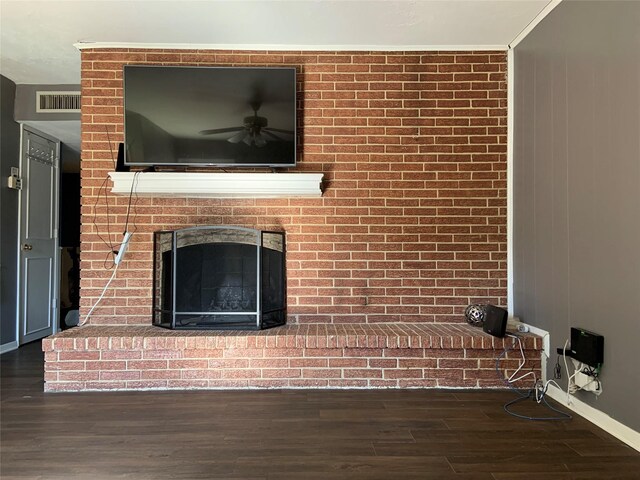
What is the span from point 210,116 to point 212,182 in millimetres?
484

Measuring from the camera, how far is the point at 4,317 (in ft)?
10.9

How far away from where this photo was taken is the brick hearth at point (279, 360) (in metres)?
2.37

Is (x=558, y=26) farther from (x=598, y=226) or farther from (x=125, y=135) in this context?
(x=125, y=135)

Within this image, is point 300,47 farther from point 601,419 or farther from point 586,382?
point 601,419

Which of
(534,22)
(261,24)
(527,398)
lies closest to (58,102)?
(261,24)

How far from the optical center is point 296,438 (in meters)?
1.78

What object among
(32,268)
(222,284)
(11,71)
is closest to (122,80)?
(11,71)

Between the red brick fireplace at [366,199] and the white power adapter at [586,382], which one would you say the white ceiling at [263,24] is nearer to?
the red brick fireplace at [366,199]

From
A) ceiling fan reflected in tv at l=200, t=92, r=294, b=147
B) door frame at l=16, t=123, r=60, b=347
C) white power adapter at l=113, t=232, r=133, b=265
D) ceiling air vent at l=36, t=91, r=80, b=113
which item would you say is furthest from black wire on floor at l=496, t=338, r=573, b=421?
door frame at l=16, t=123, r=60, b=347

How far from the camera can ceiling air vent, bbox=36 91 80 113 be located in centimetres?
338

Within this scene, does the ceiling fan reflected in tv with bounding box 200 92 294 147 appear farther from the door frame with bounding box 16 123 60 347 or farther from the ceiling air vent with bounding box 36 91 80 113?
the door frame with bounding box 16 123 60 347

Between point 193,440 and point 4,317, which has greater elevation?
point 4,317

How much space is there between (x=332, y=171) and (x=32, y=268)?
3.12 m

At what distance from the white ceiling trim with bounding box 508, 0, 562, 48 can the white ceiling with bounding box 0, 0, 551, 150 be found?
31 mm
